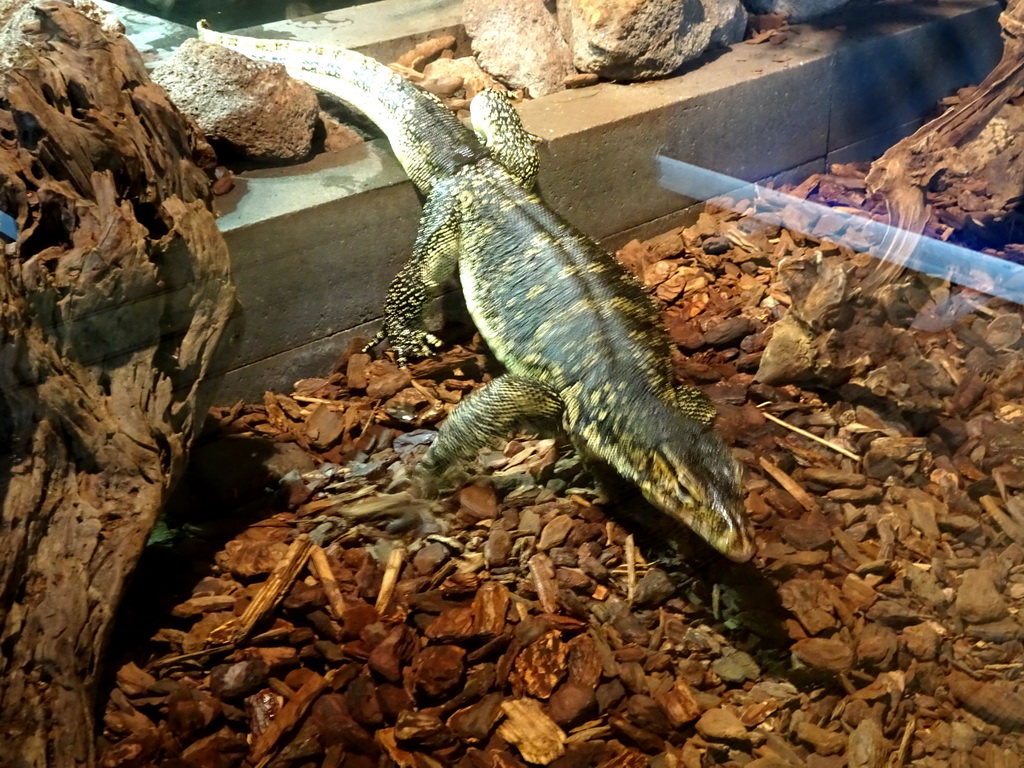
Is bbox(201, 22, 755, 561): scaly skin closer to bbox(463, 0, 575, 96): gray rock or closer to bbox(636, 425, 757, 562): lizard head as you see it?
bbox(636, 425, 757, 562): lizard head

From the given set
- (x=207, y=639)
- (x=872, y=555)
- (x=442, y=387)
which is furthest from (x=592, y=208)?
(x=207, y=639)

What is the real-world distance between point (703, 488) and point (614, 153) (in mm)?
2569

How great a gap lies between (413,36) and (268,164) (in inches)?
77.6

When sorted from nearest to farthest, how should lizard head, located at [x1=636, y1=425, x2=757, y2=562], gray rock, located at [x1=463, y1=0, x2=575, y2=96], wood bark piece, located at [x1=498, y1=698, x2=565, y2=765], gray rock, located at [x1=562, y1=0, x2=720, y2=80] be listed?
wood bark piece, located at [x1=498, y1=698, x2=565, y2=765] < lizard head, located at [x1=636, y1=425, x2=757, y2=562] < gray rock, located at [x1=562, y1=0, x2=720, y2=80] < gray rock, located at [x1=463, y1=0, x2=575, y2=96]

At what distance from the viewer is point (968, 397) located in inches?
146

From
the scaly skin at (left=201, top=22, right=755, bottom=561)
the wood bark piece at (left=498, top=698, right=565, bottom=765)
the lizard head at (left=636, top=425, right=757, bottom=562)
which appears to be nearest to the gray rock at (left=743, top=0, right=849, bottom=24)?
the scaly skin at (left=201, top=22, right=755, bottom=561)

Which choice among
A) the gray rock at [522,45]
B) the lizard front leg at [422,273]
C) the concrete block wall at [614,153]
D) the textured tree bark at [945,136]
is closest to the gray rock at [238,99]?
the concrete block wall at [614,153]

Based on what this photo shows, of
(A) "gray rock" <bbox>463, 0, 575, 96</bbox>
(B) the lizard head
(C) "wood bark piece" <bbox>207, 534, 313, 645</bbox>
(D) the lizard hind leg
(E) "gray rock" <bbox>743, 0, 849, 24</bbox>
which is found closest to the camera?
(B) the lizard head

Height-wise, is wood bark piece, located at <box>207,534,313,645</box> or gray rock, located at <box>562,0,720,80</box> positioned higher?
gray rock, located at <box>562,0,720,80</box>

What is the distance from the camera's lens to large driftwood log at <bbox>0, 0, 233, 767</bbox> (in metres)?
2.29

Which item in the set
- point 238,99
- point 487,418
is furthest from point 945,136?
point 238,99

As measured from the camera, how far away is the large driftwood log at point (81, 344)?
90.0 inches

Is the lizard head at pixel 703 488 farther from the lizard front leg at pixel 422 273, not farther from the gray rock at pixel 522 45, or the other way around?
the gray rock at pixel 522 45

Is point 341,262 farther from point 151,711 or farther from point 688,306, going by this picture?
point 151,711
